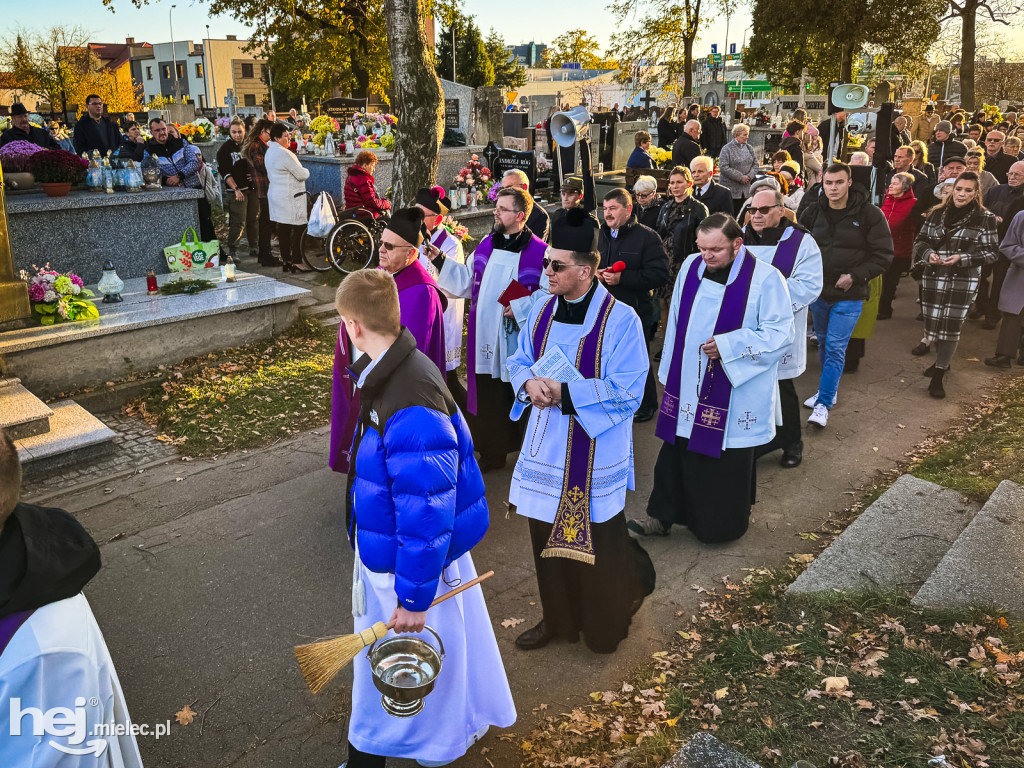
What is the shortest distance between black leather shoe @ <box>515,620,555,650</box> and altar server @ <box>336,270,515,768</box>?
84cm

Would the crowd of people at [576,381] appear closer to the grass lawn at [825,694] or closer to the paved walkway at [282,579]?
the paved walkway at [282,579]

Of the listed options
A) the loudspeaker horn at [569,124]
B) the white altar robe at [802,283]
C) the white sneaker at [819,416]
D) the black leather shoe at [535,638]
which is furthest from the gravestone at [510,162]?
the black leather shoe at [535,638]

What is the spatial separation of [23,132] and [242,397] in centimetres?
790

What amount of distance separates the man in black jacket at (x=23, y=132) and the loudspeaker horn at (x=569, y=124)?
8.72 meters

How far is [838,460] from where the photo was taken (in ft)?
21.2

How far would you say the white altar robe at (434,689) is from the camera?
2996 millimetres

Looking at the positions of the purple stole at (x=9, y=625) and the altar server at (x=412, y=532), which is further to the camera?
the altar server at (x=412, y=532)

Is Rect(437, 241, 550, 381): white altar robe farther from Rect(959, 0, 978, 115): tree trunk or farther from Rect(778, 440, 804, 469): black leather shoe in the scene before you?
Rect(959, 0, 978, 115): tree trunk

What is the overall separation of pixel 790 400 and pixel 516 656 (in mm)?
3236

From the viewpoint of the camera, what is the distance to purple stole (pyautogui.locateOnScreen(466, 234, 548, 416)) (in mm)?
5777

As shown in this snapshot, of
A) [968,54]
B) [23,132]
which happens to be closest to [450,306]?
[23,132]

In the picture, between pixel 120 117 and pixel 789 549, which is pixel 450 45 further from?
pixel 789 549

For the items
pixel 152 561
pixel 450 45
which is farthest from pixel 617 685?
pixel 450 45

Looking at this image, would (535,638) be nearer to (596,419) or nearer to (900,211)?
(596,419)
